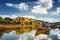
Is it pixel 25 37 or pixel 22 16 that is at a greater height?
pixel 22 16

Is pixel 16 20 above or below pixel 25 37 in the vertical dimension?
above

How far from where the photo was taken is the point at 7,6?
Result: 6.07m

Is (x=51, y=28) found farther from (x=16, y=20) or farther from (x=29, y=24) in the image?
(x=16, y=20)

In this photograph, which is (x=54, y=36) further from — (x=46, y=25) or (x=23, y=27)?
(x=23, y=27)

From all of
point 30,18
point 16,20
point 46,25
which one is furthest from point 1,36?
point 46,25

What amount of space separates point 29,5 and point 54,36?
124 cm

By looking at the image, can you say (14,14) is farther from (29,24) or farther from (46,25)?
(46,25)

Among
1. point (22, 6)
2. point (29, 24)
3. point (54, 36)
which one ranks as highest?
point (22, 6)

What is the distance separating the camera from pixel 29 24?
19.7ft

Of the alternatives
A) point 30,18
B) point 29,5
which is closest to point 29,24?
point 30,18

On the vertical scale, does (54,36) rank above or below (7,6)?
below

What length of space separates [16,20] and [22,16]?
0.26 metres

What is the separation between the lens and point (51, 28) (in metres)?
6.12

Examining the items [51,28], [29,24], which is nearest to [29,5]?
[29,24]
